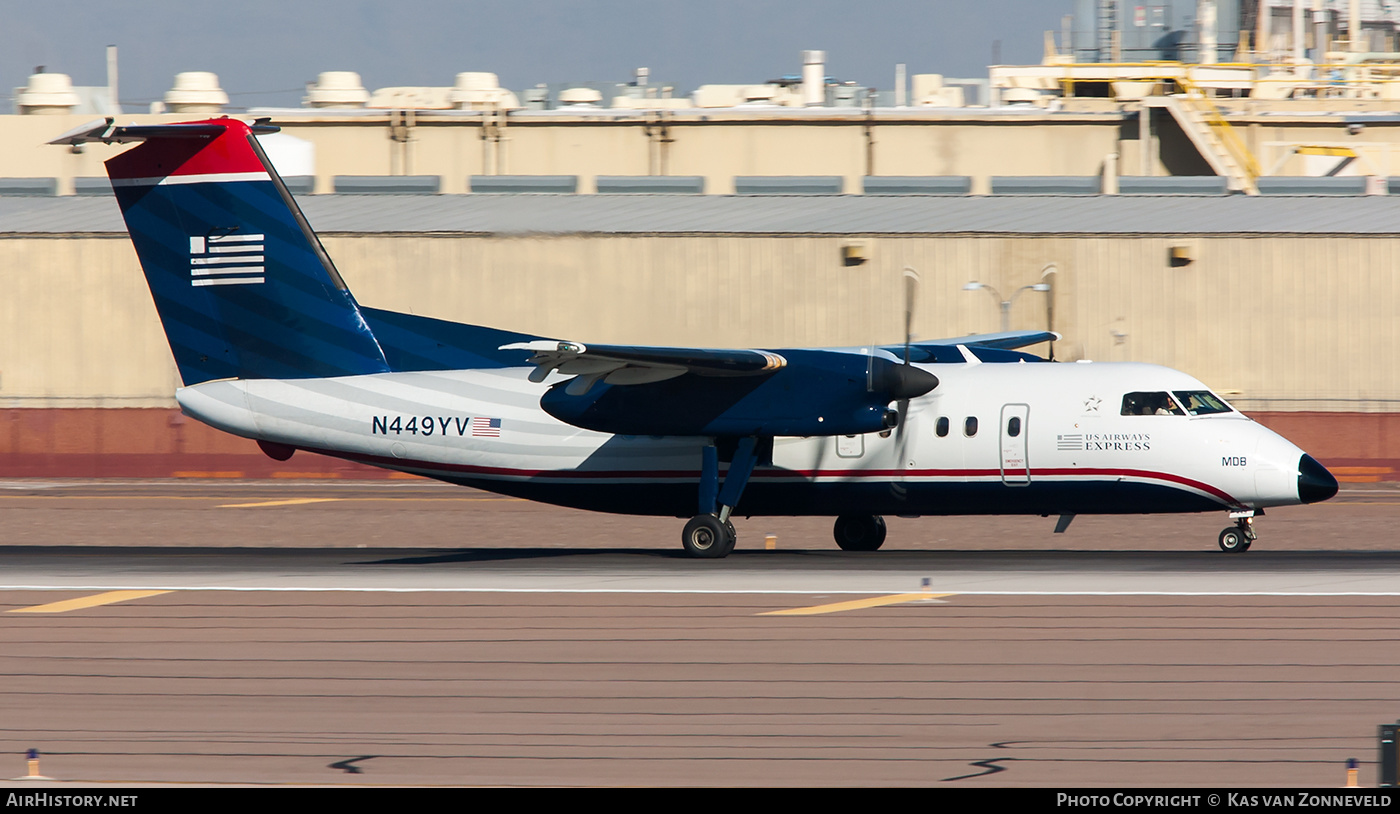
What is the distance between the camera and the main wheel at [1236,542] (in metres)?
18.7

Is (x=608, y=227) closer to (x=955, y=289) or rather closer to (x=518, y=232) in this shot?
(x=518, y=232)

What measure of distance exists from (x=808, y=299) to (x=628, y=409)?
20.8m

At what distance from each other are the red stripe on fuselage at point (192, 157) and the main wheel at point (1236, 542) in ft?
46.0

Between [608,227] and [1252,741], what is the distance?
106ft

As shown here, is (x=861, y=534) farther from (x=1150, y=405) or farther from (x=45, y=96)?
(x=45, y=96)

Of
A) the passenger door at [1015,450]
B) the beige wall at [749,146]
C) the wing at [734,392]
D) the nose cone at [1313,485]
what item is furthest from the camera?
the beige wall at [749,146]

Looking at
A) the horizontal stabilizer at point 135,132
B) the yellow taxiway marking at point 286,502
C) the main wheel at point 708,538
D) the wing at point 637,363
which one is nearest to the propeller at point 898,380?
the wing at point 637,363

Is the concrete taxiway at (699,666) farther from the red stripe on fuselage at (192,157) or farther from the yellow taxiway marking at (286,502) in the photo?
the yellow taxiway marking at (286,502)

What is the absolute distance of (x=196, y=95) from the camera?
52469 mm

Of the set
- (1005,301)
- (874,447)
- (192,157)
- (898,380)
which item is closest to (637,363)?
(898,380)

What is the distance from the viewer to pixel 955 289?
38.4m

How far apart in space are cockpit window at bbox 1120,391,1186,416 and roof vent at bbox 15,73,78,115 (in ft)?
150

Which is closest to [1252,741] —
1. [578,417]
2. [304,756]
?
[304,756]

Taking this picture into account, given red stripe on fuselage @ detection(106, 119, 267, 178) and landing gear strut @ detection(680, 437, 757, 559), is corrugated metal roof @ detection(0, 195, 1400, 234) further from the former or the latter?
landing gear strut @ detection(680, 437, 757, 559)
